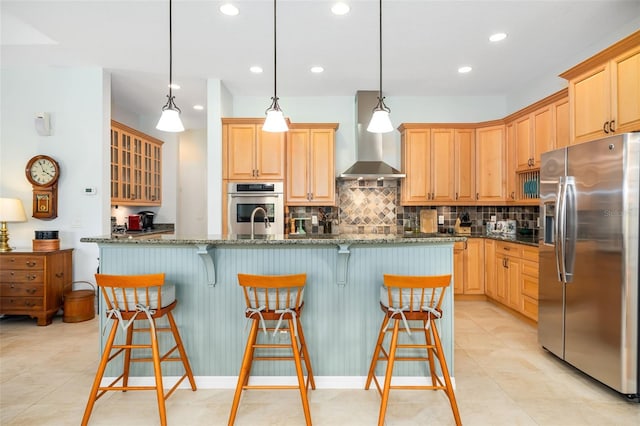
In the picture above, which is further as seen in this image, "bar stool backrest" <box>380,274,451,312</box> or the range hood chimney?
the range hood chimney

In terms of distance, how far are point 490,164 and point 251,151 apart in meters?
3.25

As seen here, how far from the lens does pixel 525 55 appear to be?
3.84 m

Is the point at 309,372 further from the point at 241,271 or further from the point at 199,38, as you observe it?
the point at 199,38

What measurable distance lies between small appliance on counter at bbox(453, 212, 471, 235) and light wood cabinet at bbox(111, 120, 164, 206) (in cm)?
481

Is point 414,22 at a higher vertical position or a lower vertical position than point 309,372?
higher

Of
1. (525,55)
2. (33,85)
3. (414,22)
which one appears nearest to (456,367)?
(414,22)

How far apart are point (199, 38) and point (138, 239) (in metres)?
2.12

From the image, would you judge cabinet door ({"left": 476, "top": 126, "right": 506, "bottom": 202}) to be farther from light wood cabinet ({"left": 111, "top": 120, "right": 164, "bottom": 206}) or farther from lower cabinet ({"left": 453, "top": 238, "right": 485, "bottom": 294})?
light wood cabinet ({"left": 111, "top": 120, "right": 164, "bottom": 206})

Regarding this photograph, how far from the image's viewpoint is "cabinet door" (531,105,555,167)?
393cm

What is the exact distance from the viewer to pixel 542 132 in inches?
160

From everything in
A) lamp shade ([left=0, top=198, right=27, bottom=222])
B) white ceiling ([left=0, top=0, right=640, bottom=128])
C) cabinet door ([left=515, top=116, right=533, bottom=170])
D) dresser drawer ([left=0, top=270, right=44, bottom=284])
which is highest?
white ceiling ([left=0, top=0, right=640, bottom=128])

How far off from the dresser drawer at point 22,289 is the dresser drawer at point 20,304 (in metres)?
0.04

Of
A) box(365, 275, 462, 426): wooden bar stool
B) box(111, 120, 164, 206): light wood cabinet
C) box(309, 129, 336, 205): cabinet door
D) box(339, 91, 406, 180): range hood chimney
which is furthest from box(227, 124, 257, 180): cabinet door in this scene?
box(365, 275, 462, 426): wooden bar stool

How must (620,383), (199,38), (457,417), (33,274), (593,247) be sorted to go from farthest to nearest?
(33,274) < (199,38) < (593,247) < (620,383) < (457,417)
